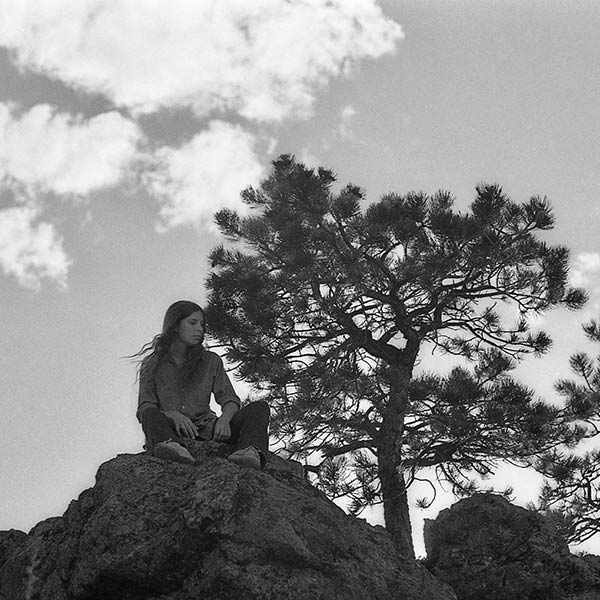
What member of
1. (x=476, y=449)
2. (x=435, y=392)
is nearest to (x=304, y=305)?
(x=435, y=392)

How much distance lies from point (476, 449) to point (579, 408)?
4.56 ft

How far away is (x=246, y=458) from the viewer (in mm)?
3816

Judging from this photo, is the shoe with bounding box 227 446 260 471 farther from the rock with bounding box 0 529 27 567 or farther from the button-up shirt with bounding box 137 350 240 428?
the rock with bounding box 0 529 27 567

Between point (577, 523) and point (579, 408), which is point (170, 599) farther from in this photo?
point (579, 408)

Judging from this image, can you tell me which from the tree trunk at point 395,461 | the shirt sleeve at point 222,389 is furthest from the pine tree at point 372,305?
→ the shirt sleeve at point 222,389

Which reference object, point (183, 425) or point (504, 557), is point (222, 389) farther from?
point (504, 557)

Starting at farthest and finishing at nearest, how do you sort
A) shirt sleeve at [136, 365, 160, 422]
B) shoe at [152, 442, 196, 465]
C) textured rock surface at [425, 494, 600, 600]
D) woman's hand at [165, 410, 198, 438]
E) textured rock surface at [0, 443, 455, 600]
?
textured rock surface at [425, 494, 600, 600] < shirt sleeve at [136, 365, 160, 422] < woman's hand at [165, 410, 198, 438] < shoe at [152, 442, 196, 465] < textured rock surface at [0, 443, 455, 600]

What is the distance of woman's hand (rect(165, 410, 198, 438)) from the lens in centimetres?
424

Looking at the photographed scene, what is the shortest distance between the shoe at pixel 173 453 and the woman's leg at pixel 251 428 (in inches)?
13.9

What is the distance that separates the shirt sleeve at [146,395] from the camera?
440cm

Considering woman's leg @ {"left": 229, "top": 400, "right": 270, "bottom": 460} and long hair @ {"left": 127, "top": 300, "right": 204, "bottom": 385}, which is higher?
long hair @ {"left": 127, "top": 300, "right": 204, "bottom": 385}

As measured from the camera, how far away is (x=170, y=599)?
311cm

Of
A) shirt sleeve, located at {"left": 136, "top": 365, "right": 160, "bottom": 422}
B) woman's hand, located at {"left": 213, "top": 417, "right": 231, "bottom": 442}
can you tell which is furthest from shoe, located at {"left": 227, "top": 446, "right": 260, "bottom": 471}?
shirt sleeve, located at {"left": 136, "top": 365, "right": 160, "bottom": 422}

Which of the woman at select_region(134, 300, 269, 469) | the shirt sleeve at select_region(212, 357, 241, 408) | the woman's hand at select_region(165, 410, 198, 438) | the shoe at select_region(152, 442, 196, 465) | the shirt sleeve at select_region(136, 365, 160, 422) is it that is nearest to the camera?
the shoe at select_region(152, 442, 196, 465)
